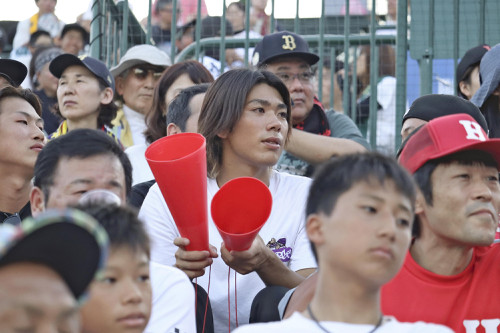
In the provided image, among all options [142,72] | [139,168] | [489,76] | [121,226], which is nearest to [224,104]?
[139,168]

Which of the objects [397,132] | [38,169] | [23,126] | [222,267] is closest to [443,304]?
[222,267]

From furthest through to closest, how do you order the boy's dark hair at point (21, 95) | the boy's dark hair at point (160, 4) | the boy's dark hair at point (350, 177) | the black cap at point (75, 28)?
the black cap at point (75, 28)
the boy's dark hair at point (160, 4)
the boy's dark hair at point (21, 95)
the boy's dark hair at point (350, 177)

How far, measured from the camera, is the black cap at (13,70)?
5180 millimetres

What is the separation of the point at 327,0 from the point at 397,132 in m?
1.32

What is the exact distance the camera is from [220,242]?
12.9 feet

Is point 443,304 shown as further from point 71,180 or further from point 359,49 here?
point 359,49

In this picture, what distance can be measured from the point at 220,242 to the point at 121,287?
Answer: 1486 mm

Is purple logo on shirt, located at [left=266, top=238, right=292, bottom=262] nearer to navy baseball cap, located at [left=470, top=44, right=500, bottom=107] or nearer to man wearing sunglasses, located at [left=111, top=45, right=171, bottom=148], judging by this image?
navy baseball cap, located at [left=470, top=44, right=500, bottom=107]

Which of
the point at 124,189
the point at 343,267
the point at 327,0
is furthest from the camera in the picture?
the point at 327,0

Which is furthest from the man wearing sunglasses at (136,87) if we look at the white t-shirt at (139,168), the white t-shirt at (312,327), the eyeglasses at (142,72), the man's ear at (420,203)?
the white t-shirt at (312,327)

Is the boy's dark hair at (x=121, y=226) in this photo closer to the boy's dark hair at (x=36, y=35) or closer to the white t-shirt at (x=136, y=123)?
the white t-shirt at (x=136, y=123)

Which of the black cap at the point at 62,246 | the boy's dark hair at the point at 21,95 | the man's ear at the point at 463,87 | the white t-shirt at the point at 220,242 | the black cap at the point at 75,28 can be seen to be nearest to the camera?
the black cap at the point at 62,246

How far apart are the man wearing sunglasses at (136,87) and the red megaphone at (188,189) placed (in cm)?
267

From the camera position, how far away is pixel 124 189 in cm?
337
